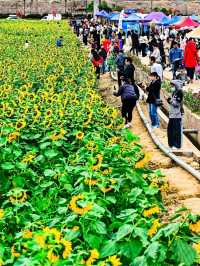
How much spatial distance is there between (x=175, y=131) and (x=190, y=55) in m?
10.2

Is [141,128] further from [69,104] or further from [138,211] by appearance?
[138,211]

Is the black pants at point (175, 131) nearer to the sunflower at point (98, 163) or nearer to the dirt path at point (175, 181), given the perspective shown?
the dirt path at point (175, 181)

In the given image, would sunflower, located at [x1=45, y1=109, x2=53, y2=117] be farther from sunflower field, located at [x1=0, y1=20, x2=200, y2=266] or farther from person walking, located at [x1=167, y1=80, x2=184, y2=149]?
person walking, located at [x1=167, y1=80, x2=184, y2=149]

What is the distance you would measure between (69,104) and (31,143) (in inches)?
104

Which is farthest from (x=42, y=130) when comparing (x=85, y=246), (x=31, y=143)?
(x=85, y=246)

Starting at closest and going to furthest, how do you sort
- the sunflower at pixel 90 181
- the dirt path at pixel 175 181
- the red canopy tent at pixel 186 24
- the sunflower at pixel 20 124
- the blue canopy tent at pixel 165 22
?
the sunflower at pixel 90 181
the dirt path at pixel 175 181
the sunflower at pixel 20 124
the red canopy tent at pixel 186 24
the blue canopy tent at pixel 165 22

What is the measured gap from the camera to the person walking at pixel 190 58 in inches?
897

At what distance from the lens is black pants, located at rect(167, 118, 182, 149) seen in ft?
43.3

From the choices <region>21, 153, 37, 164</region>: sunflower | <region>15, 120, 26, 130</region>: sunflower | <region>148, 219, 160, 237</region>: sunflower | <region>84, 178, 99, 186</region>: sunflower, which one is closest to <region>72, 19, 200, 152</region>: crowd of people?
<region>15, 120, 26, 130</region>: sunflower

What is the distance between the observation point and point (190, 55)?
23.0 metres

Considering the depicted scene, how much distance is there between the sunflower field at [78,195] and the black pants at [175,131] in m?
1.31

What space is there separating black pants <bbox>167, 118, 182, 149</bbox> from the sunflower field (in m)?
1.31

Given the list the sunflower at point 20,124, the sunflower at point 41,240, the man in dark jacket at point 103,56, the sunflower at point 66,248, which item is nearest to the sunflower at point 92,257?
the sunflower at point 66,248

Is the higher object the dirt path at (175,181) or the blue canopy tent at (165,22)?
the dirt path at (175,181)
